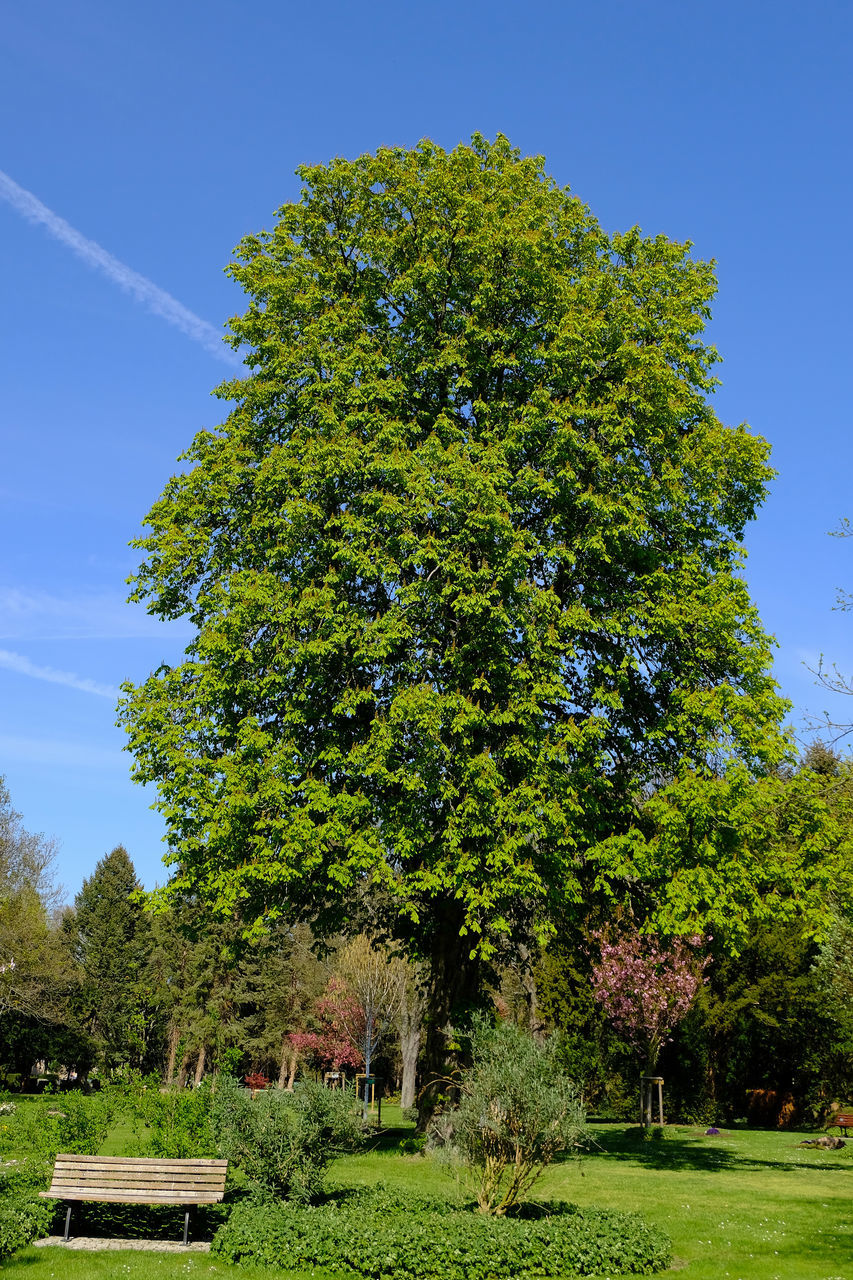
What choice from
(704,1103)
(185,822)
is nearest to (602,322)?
(185,822)

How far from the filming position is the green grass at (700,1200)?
930 cm

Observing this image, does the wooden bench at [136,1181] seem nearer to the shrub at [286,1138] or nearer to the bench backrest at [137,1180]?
the bench backrest at [137,1180]

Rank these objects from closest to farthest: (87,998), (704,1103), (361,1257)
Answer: (361,1257) → (704,1103) → (87,998)

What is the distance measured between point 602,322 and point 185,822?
11.5 meters

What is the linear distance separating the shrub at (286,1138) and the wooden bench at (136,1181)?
0.69 m

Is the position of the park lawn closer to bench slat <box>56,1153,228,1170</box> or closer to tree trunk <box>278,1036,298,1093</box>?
bench slat <box>56,1153,228,1170</box>

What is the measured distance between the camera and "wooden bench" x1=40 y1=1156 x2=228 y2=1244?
34.9 feet

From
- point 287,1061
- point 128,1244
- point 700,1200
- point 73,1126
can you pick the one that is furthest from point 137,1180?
point 287,1061

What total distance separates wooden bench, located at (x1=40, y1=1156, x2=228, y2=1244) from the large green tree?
462cm

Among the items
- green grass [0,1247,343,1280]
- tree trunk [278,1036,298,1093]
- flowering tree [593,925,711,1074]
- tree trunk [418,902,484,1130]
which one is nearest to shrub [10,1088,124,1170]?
green grass [0,1247,343,1280]

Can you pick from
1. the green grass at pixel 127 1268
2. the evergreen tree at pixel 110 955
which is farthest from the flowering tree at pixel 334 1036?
the green grass at pixel 127 1268

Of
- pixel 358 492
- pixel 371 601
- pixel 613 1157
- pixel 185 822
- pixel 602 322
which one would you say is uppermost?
pixel 602 322

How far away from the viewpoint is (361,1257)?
9.45 metres

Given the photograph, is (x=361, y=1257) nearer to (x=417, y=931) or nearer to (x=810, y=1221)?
(x=810, y=1221)
